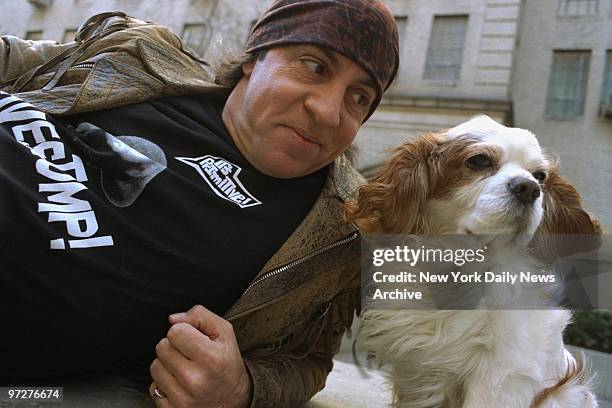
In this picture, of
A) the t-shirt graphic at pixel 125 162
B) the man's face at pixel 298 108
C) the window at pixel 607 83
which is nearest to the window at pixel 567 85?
the window at pixel 607 83

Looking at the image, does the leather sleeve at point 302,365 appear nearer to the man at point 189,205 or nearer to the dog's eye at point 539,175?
the man at point 189,205

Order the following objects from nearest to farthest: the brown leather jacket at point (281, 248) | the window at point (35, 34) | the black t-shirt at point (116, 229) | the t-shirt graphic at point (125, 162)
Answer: the black t-shirt at point (116, 229) < the t-shirt graphic at point (125, 162) < the brown leather jacket at point (281, 248) < the window at point (35, 34)

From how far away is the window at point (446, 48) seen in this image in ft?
19.5

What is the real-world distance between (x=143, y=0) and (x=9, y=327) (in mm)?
1984

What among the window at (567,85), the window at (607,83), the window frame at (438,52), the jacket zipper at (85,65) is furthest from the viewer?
the window at (567,85)

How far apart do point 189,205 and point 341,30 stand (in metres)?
0.52

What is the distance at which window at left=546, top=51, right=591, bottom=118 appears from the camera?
7.31 meters

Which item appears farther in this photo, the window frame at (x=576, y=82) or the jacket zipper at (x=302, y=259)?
the window frame at (x=576, y=82)

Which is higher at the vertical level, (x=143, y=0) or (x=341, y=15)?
(x=143, y=0)

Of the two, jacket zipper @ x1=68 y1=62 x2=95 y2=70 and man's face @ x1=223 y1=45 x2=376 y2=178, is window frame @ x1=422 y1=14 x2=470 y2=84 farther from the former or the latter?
jacket zipper @ x1=68 y1=62 x2=95 y2=70

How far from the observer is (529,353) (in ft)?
3.73

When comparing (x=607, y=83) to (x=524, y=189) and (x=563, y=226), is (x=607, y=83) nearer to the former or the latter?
(x=563, y=226)

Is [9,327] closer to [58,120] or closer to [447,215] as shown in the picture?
[58,120]

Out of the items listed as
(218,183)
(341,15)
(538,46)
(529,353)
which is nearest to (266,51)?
(341,15)
